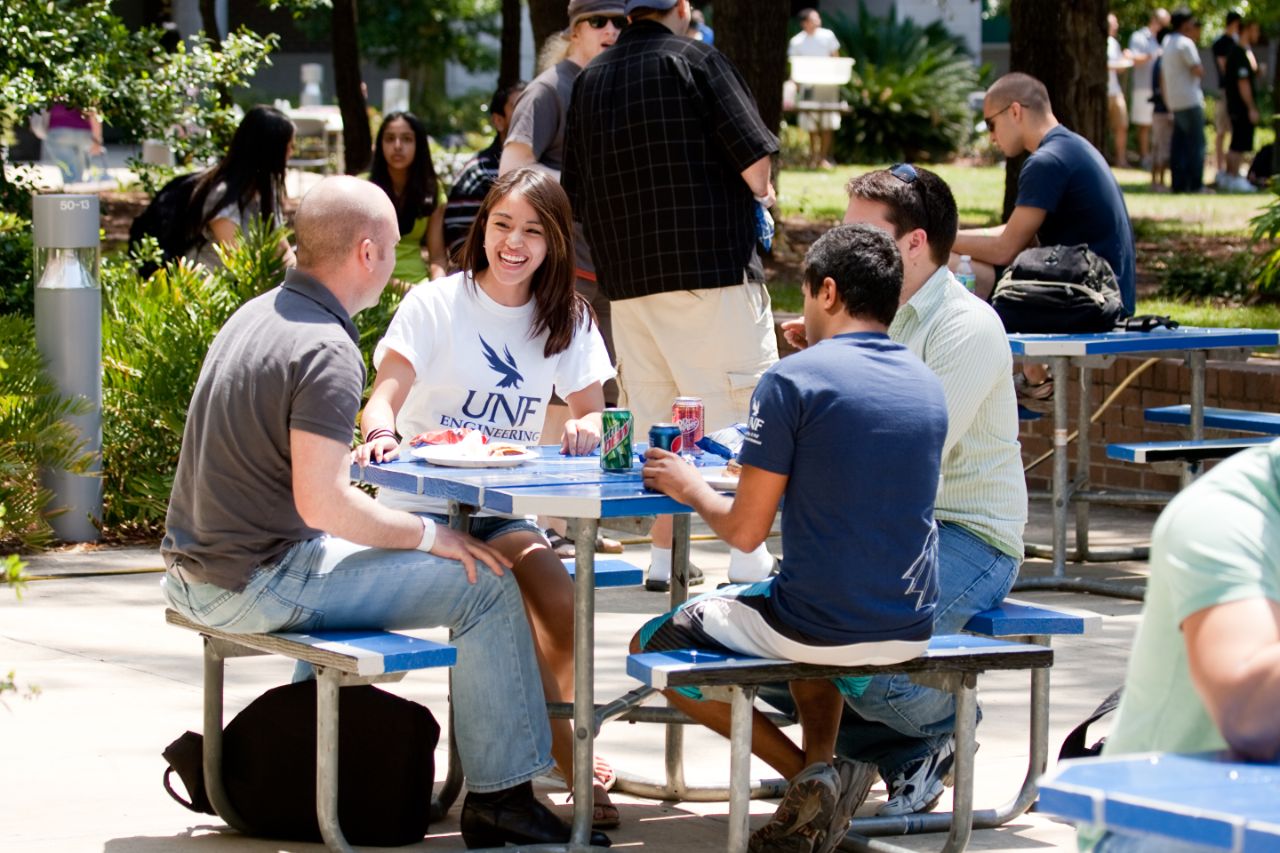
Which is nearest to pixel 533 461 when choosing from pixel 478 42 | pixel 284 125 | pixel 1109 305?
pixel 1109 305

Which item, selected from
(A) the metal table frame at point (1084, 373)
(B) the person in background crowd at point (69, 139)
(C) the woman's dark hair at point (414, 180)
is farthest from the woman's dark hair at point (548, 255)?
(B) the person in background crowd at point (69, 139)

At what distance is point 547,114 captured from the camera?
7.66 metres

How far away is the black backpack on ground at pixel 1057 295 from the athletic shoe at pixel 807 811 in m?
3.42

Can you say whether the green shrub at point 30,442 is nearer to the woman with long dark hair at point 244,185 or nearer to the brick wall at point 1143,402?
the woman with long dark hair at point 244,185

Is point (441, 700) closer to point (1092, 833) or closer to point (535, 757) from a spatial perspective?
point (535, 757)

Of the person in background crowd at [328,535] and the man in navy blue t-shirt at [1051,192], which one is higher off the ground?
the man in navy blue t-shirt at [1051,192]

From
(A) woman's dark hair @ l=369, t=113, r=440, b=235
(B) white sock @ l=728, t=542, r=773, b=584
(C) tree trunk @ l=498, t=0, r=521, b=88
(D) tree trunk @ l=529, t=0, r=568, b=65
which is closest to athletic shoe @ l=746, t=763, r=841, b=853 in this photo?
(B) white sock @ l=728, t=542, r=773, b=584

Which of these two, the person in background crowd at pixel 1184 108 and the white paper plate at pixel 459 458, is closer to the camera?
the white paper plate at pixel 459 458

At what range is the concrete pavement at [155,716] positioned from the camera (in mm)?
4543

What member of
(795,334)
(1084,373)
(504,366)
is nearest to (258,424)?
(504,366)

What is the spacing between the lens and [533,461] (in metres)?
4.75

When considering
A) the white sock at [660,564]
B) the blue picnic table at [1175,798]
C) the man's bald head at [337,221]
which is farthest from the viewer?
the white sock at [660,564]

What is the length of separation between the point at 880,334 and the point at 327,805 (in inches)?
59.4

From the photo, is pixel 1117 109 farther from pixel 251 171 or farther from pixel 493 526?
pixel 493 526
